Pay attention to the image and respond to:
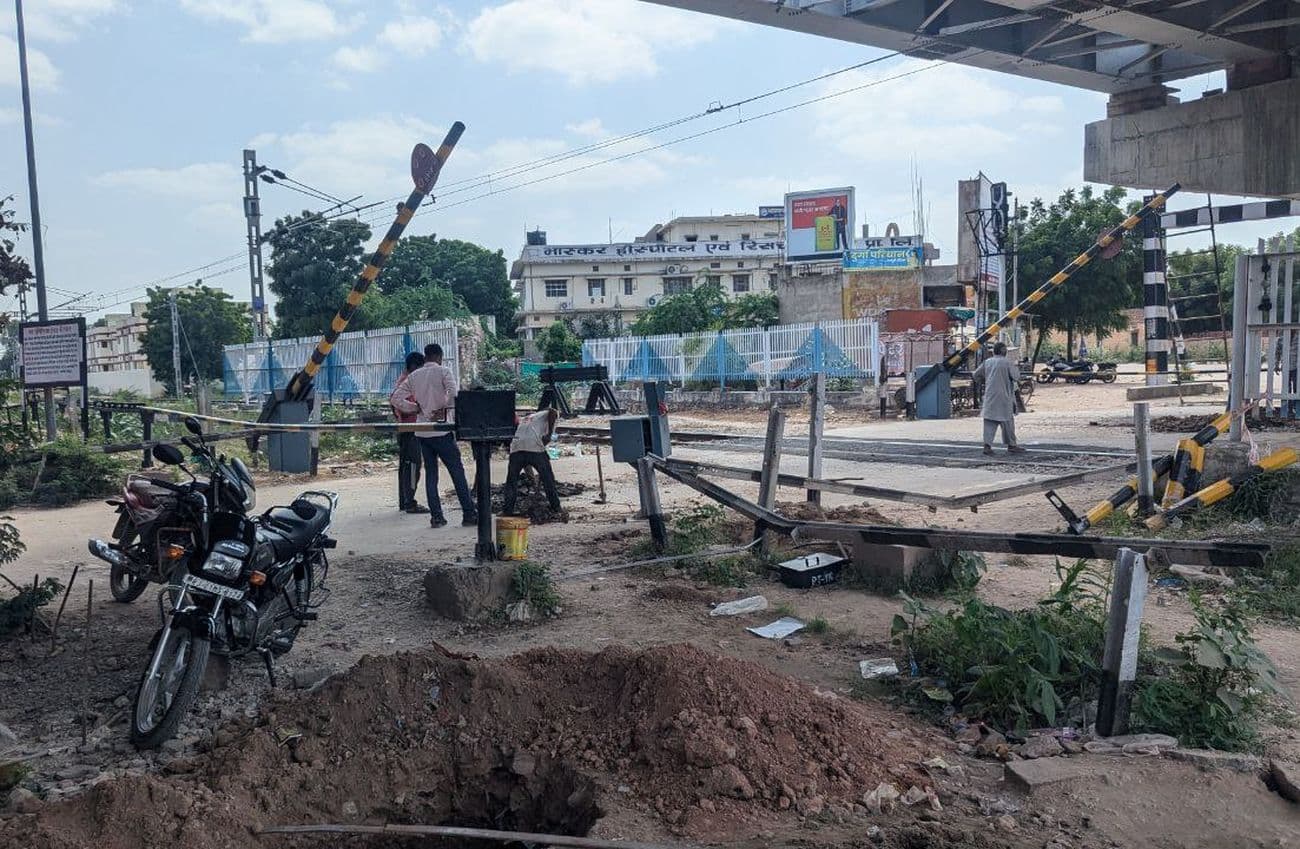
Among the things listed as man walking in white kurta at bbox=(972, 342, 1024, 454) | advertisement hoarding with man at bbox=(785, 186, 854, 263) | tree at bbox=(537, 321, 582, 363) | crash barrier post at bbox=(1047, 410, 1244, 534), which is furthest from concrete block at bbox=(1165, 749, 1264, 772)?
advertisement hoarding with man at bbox=(785, 186, 854, 263)

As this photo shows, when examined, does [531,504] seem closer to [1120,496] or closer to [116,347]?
[1120,496]

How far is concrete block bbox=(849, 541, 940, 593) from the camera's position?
634 cm

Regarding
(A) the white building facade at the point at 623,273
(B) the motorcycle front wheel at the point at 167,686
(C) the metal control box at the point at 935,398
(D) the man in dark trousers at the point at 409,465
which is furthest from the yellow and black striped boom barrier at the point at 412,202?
(A) the white building facade at the point at 623,273

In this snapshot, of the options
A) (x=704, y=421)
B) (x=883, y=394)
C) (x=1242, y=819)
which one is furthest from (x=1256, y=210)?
(x=1242, y=819)

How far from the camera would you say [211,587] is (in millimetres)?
4586

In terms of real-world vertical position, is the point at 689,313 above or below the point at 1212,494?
above

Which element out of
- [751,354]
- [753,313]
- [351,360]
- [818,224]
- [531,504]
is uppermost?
[818,224]

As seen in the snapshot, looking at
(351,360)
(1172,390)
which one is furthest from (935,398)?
(351,360)

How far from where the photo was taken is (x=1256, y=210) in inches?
725

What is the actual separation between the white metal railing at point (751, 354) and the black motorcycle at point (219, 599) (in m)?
19.4

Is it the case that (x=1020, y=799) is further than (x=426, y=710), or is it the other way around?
(x=426, y=710)

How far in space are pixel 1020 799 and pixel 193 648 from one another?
345 centimetres

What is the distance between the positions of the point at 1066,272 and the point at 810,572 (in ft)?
47.4

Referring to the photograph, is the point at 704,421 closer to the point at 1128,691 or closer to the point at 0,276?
the point at 0,276
